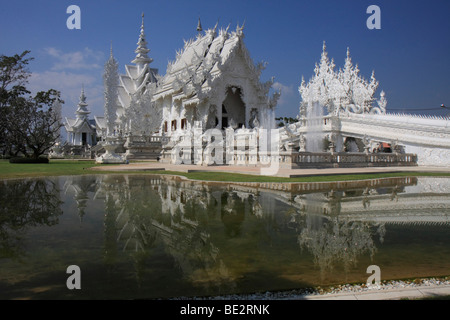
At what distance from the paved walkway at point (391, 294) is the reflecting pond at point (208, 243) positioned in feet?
1.02

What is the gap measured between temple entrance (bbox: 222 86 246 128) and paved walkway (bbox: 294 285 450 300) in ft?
94.3

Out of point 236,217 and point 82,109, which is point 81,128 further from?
point 236,217

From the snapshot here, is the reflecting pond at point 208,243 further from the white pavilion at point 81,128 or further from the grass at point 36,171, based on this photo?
the white pavilion at point 81,128

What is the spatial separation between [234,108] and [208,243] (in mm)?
28555

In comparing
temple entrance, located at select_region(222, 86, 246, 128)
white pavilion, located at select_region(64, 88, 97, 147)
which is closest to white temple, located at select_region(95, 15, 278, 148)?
temple entrance, located at select_region(222, 86, 246, 128)

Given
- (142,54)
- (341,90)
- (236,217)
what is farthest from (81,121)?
(236,217)

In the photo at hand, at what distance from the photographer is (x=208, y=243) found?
4.29m

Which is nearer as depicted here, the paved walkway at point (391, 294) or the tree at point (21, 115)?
the paved walkway at point (391, 294)

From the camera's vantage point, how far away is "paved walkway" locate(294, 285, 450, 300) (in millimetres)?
2733

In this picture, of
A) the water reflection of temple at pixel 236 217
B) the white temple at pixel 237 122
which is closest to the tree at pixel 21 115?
the white temple at pixel 237 122

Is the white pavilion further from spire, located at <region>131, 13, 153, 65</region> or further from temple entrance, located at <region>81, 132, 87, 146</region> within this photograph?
spire, located at <region>131, 13, 153, 65</region>

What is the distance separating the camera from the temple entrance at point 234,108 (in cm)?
3163

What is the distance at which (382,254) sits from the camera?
12.9 ft

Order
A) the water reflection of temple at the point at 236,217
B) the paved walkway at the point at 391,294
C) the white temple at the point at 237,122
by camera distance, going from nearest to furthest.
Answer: the paved walkway at the point at 391,294 < the water reflection of temple at the point at 236,217 < the white temple at the point at 237,122
